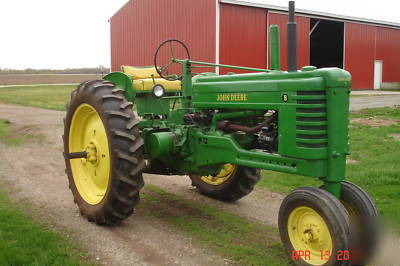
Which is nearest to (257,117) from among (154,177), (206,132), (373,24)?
(206,132)

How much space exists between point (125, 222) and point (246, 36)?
15379 millimetres

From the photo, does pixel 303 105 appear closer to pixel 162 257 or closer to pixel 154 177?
pixel 162 257

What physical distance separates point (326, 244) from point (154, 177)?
11.8 feet

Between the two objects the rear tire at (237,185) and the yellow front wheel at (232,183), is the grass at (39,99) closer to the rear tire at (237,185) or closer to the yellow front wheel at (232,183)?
the yellow front wheel at (232,183)

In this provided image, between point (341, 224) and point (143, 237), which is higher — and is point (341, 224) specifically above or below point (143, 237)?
above

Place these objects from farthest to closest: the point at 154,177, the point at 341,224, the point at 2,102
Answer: the point at 2,102 < the point at 154,177 < the point at 341,224

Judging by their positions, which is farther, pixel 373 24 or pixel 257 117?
pixel 373 24

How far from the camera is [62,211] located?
15.7 feet

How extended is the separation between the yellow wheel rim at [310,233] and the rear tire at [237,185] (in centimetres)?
162

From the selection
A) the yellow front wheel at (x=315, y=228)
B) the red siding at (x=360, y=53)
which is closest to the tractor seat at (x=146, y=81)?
the yellow front wheel at (x=315, y=228)

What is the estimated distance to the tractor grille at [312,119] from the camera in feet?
10.7

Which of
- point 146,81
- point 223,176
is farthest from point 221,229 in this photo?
point 146,81

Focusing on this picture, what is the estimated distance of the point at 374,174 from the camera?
591cm

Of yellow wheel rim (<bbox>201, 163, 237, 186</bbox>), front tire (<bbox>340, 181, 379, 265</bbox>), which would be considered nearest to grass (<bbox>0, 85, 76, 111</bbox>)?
yellow wheel rim (<bbox>201, 163, 237, 186</bbox>)
